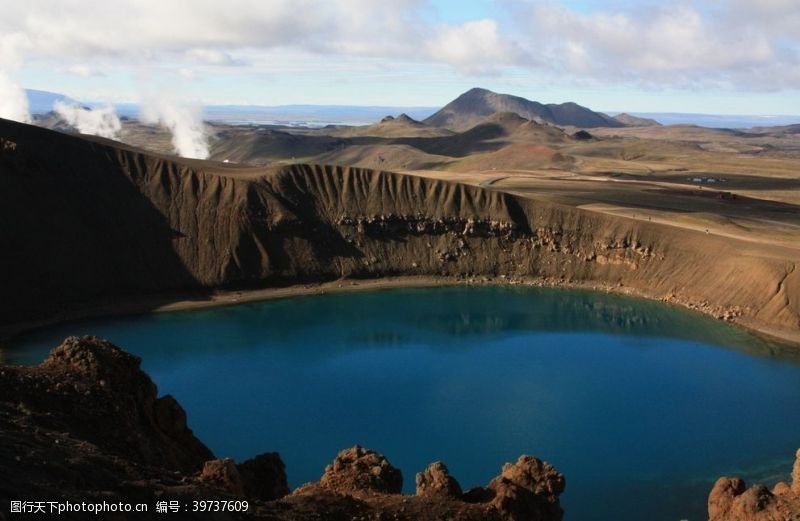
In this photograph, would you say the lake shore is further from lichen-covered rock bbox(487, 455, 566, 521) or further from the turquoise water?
lichen-covered rock bbox(487, 455, 566, 521)

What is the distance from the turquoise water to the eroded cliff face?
498 centimetres

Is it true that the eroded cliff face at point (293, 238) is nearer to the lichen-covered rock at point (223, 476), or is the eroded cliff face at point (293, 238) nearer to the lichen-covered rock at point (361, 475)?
the lichen-covered rock at point (361, 475)

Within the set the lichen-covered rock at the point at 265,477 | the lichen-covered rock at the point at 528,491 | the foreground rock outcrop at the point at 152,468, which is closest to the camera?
the foreground rock outcrop at the point at 152,468

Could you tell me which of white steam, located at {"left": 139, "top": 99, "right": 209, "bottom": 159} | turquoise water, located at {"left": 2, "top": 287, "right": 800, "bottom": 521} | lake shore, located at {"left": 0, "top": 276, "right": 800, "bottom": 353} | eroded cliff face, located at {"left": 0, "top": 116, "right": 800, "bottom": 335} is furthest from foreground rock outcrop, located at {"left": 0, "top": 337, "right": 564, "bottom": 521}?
white steam, located at {"left": 139, "top": 99, "right": 209, "bottom": 159}

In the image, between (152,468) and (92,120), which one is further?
(92,120)

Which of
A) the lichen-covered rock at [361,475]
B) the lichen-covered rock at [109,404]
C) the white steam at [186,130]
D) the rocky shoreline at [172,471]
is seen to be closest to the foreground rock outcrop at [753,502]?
the rocky shoreline at [172,471]

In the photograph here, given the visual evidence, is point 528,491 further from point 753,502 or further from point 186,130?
point 186,130

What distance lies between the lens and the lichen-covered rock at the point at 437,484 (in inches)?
801

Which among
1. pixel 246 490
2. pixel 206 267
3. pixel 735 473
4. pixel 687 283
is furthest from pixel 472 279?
pixel 246 490

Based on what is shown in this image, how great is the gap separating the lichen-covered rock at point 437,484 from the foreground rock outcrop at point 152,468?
0.03 m

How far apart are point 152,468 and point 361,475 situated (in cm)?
625

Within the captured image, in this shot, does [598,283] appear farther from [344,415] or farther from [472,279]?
[344,415]

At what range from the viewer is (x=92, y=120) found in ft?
622

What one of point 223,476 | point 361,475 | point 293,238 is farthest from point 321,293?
point 223,476
